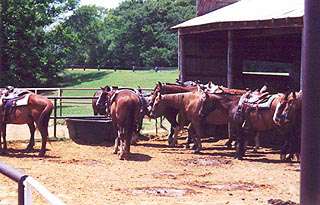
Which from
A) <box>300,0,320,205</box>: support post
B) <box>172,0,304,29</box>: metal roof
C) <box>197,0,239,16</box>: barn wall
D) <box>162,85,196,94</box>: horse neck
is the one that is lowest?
<box>162,85,196,94</box>: horse neck

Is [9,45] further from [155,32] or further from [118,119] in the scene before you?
[155,32]

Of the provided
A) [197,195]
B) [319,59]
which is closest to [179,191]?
[197,195]

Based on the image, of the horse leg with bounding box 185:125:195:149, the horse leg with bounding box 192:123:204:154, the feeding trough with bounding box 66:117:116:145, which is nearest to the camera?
the horse leg with bounding box 192:123:204:154

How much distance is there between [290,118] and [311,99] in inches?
334

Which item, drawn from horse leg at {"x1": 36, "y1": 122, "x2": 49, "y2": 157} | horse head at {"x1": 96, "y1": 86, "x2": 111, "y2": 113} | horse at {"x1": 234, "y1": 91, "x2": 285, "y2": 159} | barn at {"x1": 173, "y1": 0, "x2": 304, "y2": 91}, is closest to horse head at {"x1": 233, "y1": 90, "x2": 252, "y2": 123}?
horse at {"x1": 234, "y1": 91, "x2": 285, "y2": 159}

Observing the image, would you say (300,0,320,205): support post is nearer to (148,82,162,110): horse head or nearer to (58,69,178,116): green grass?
(148,82,162,110): horse head

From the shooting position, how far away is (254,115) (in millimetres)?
10727

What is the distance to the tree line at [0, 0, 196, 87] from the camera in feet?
108

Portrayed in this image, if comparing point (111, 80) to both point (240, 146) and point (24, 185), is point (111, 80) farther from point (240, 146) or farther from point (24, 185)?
point (24, 185)

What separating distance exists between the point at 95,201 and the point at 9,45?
1107 inches

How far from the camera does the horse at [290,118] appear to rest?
10055 millimetres

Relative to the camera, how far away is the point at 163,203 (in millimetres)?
6383

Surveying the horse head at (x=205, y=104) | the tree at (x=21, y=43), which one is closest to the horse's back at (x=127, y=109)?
the horse head at (x=205, y=104)

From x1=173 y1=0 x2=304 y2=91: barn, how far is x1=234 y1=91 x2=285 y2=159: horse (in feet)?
5.60
